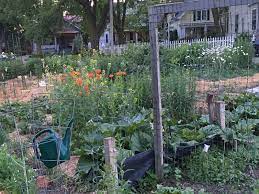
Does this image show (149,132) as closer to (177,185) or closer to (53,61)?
(177,185)

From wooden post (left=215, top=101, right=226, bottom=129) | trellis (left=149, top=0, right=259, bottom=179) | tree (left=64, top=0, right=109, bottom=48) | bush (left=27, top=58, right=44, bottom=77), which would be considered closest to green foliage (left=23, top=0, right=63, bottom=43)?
tree (left=64, top=0, right=109, bottom=48)

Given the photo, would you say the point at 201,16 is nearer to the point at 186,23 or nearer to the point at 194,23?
the point at 194,23

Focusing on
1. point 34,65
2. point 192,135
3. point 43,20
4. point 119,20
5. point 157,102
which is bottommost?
point 192,135

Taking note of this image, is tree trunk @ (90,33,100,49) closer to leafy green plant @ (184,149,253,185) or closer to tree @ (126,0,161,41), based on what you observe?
tree @ (126,0,161,41)

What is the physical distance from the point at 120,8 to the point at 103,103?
27.5 meters

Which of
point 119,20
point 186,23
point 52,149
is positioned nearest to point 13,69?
point 52,149

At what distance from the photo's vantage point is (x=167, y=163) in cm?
393

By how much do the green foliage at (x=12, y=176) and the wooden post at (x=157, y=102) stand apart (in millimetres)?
1166

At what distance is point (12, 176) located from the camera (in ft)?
10.1

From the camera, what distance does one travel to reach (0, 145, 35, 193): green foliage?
2.94 meters

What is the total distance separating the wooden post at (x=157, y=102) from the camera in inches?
140

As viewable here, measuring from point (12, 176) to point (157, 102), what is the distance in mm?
1410

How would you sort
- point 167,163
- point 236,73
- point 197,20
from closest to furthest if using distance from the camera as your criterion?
point 167,163, point 236,73, point 197,20

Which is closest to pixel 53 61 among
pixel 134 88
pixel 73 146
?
pixel 134 88
